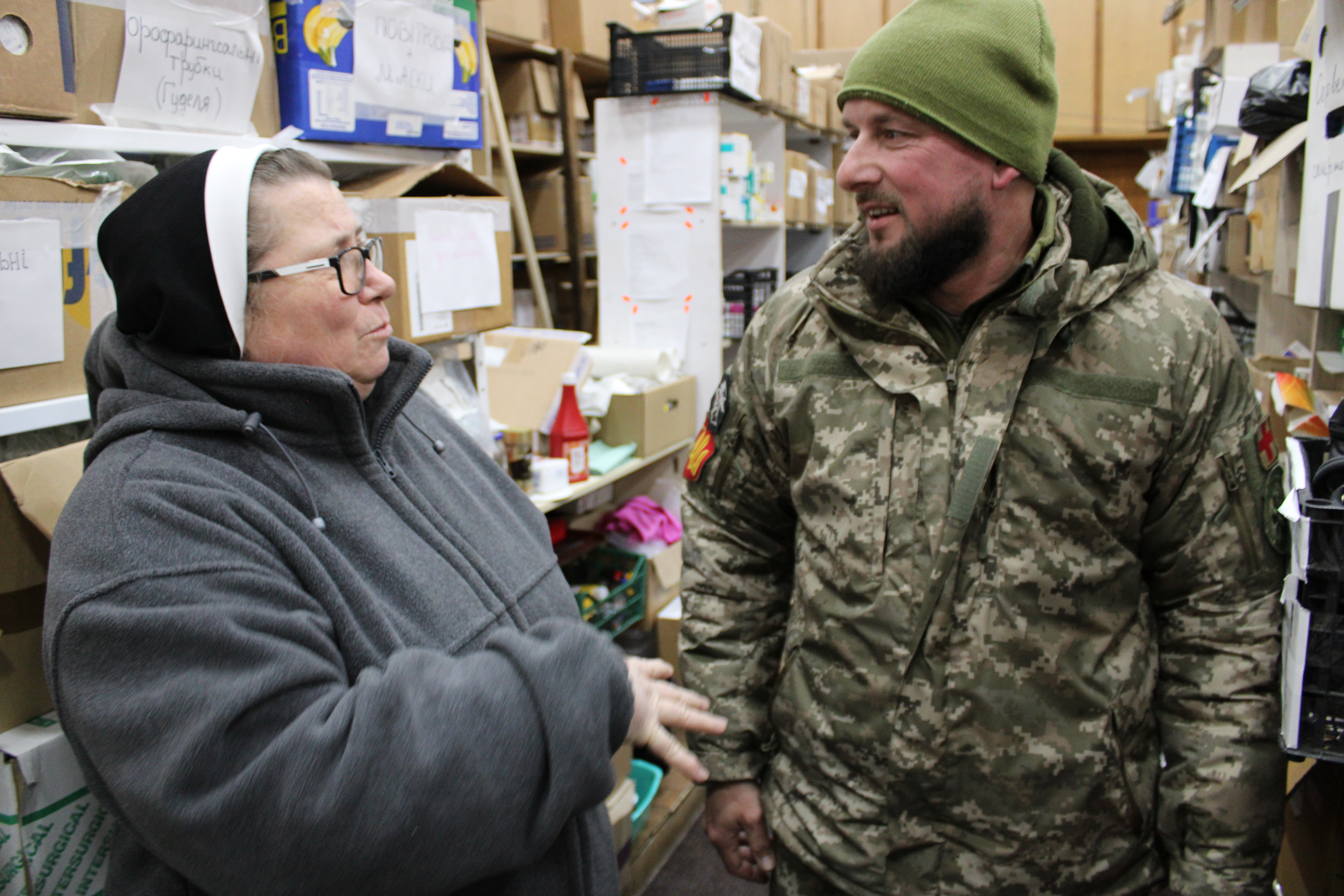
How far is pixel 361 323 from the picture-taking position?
106 centimetres

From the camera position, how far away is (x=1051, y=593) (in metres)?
1.14

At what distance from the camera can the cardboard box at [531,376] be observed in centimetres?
255

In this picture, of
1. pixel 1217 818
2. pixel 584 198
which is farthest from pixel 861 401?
pixel 584 198

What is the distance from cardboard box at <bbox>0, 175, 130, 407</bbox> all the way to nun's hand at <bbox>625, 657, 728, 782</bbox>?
0.88 metres

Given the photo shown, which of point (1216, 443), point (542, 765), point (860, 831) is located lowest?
point (860, 831)

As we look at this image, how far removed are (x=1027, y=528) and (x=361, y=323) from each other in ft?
2.93

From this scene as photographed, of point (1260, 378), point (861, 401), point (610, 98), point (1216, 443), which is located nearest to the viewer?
point (1216, 443)

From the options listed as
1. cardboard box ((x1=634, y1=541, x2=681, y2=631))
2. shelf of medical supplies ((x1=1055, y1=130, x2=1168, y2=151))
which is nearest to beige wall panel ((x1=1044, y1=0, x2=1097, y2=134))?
shelf of medical supplies ((x1=1055, y1=130, x2=1168, y2=151))

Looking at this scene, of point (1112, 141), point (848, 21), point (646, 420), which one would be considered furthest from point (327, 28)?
point (1112, 141)

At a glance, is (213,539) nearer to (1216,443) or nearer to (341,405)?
(341,405)

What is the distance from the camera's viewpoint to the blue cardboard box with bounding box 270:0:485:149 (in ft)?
5.00

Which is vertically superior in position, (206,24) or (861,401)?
(206,24)

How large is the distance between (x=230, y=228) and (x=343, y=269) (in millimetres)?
136

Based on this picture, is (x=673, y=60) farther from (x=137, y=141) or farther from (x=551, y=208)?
(x=137, y=141)
